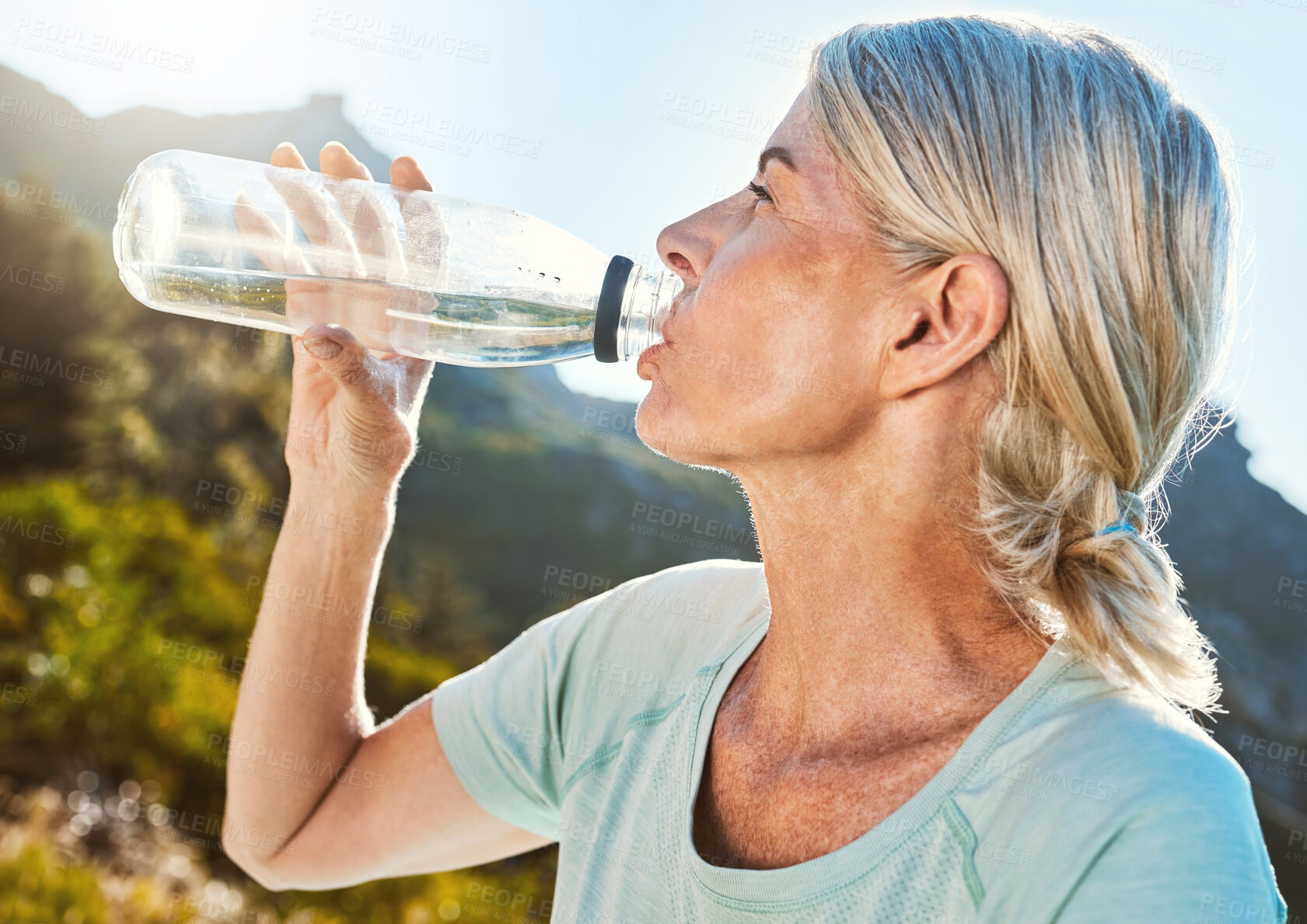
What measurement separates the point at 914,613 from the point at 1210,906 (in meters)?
0.40

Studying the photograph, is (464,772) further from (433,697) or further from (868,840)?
(868,840)

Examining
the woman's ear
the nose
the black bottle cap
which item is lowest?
the black bottle cap

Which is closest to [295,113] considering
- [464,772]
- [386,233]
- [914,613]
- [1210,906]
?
[386,233]

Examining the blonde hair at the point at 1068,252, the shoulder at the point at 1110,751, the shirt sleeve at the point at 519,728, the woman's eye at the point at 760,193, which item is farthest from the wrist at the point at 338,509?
the shoulder at the point at 1110,751

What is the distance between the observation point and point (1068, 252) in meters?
1.01

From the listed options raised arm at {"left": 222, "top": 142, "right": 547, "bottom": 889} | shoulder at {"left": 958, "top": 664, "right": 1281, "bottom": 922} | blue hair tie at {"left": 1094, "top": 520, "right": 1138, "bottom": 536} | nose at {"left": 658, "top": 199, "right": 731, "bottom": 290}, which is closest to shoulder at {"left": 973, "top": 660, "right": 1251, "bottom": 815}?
shoulder at {"left": 958, "top": 664, "right": 1281, "bottom": 922}

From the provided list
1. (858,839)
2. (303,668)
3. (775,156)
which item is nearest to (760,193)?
(775,156)

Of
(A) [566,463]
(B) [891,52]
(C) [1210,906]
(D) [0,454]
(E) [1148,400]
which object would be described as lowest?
(D) [0,454]

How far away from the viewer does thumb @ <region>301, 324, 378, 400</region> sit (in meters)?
1.24

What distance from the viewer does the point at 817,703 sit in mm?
1158

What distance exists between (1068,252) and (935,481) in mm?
271

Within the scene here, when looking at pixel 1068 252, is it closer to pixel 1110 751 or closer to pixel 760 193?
pixel 760 193

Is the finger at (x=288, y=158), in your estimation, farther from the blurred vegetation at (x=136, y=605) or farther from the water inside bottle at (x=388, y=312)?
the blurred vegetation at (x=136, y=605)

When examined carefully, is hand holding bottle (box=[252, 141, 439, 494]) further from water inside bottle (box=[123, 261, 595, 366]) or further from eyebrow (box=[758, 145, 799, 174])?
eyebrow (box=[758, 145, 799, 174])
